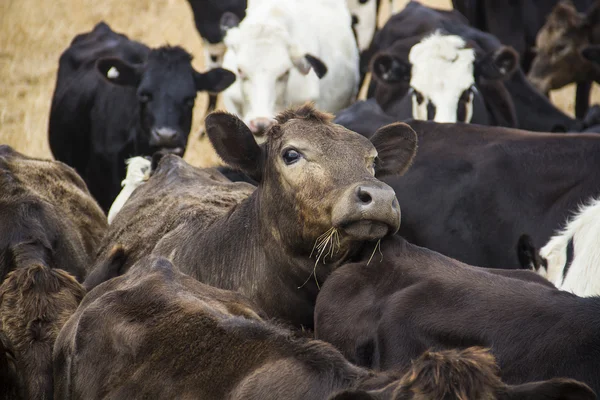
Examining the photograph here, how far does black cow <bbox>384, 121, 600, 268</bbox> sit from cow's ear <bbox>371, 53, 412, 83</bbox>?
7.56 feet

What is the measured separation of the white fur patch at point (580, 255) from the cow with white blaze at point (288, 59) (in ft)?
9.69

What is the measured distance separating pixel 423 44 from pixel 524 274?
4920mm

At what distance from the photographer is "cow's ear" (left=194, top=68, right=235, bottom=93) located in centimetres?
1020

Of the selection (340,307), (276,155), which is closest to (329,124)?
(276,155)

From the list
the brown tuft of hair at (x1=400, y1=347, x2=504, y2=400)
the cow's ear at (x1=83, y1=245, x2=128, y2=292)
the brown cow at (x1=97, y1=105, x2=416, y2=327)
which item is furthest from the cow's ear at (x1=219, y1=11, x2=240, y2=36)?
the brown tuft of hair at (x1=400, y1=347, x2=504, y2=400)

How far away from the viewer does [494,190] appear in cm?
749

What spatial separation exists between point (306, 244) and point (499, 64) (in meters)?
5.21

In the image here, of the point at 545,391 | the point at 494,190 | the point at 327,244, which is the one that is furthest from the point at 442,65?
the point at 545,391

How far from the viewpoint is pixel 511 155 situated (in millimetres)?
7570

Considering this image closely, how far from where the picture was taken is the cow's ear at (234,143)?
5.82 meters

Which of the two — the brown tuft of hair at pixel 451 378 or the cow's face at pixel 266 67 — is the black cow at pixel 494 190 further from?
the brown tuft of hair at pixel 451 378

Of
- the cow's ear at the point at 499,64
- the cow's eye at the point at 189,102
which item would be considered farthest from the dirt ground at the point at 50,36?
the cow's ear at the point at 499,64

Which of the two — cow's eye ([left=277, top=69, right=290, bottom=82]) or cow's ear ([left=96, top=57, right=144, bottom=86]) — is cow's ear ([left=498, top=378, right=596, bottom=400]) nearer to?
cow's eye ([left=277, top=69, right=290, bottom=82])

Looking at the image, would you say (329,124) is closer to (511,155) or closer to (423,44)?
(511,155)
